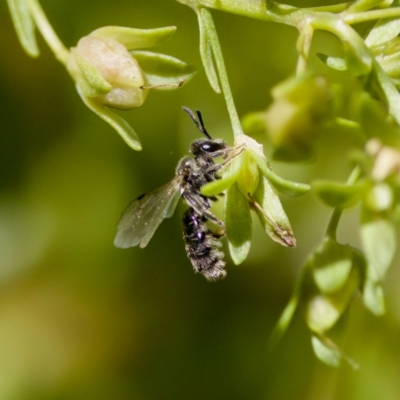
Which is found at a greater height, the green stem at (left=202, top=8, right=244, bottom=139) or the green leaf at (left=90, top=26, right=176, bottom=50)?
the green leaf at (left=90, top=26, right=176, bottom=50)

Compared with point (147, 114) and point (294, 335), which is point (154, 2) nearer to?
point (147, 114)

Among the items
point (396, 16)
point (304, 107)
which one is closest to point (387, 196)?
point (304, 107)

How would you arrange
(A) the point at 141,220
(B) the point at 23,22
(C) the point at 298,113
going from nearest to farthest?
(C) the point at 298,113, (B) the point at 23,22, (A) the point at 141,220

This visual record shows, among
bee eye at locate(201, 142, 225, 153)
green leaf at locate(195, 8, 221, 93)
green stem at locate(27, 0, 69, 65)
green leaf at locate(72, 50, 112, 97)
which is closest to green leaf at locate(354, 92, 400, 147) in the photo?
green leaf at locate(195, 8, 221, 93)

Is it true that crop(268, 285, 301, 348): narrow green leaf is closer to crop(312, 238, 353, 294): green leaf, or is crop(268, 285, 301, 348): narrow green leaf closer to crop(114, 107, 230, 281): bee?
crop(312, 238, 353, 294): green leaf

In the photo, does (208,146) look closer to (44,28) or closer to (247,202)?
(247,202)

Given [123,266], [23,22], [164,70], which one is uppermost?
[23,22]

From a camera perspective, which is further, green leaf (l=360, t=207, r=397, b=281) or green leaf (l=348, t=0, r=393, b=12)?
green leaf (l=348, t=0, r=393, b=12)

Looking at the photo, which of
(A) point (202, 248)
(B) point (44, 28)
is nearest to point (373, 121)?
(B) point (44, 28)
